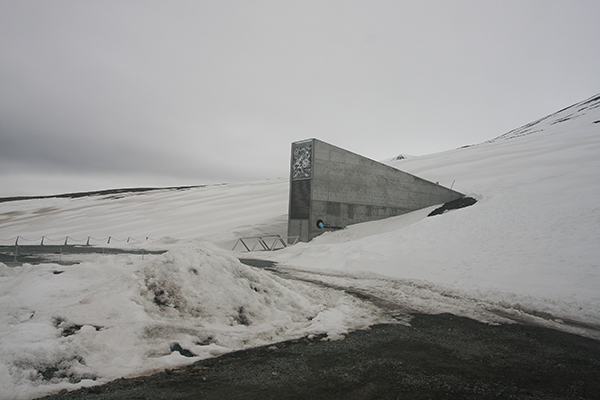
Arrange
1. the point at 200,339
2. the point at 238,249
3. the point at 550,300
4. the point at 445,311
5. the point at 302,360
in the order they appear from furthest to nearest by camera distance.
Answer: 1. the point at 238,249
2. the point at 550,300
3. the point at 445,311
4. the point at 200,339
5. the point at 302,360

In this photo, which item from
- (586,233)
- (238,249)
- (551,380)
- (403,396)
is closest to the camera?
(403,396)

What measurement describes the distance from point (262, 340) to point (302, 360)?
94 centimetres

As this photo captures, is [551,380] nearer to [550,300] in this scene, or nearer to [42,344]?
[550,300]

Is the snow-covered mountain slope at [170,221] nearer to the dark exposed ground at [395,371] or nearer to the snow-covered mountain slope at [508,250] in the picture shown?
the snow-covered mountain slope at [508,250]

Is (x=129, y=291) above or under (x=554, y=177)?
under

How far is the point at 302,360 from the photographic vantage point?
165 inches

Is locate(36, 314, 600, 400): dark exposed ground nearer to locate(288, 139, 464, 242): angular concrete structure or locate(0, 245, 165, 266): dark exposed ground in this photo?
locate(0, 245, 165, 266): dark exposed ground

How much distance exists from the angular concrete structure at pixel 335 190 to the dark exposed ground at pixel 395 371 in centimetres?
1472

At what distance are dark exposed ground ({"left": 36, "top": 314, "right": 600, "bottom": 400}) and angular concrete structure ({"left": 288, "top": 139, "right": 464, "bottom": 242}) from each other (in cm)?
1472

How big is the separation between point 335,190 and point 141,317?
53.3 feet

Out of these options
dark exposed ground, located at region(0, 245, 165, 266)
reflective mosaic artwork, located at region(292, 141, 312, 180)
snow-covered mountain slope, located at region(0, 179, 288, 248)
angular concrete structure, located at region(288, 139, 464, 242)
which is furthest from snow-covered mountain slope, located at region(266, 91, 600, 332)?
snow-covered mountain slope, located at region(0, 179, 288, 248)

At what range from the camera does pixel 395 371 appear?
12.5 ft

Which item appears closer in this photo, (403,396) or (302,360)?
(403,396)

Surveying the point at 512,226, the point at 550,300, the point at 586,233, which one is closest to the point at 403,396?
the point at 550,300
